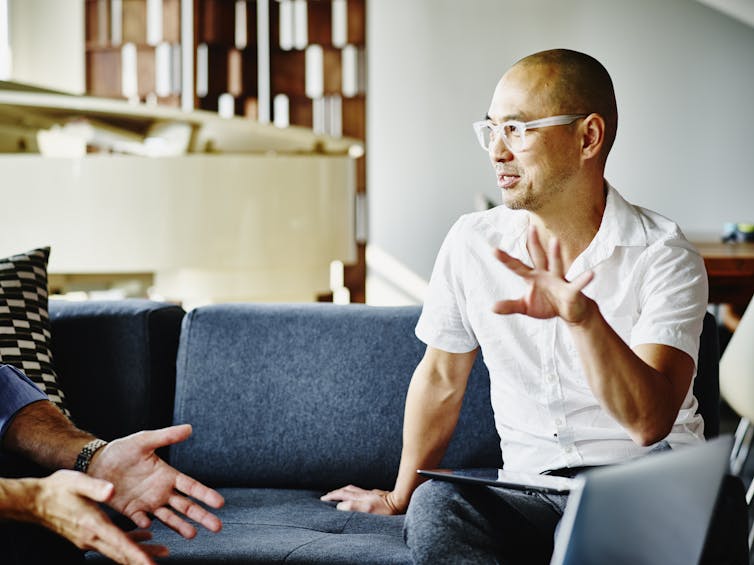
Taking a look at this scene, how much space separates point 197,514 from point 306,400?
68cm

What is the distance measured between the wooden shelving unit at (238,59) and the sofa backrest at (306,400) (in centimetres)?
442

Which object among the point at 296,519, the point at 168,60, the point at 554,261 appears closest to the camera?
the point at 554,261

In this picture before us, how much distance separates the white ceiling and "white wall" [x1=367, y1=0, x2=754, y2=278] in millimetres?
70

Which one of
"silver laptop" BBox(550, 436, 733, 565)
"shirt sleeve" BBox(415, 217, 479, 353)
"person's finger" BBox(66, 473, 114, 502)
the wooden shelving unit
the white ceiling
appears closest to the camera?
"silver laptop" BBox(550, 436, 733, 565)

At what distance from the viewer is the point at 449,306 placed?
1683mm

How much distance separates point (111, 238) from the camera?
152 inches

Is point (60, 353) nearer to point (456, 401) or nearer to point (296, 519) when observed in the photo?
point (296, 519)

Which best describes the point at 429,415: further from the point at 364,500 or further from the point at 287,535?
the point at 287,535

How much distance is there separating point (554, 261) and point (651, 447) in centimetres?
48

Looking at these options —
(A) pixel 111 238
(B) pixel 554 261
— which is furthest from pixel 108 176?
(B) pixel 554 261

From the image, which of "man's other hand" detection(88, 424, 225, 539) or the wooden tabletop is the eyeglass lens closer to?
"man's other hand" detection(88, 424, 225, 539)

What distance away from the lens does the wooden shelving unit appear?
6.24 metres

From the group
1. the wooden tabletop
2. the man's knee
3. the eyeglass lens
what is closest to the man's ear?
the eyeglass lens

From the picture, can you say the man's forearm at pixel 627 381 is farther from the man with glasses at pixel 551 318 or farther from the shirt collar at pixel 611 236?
the shirt collar at pixel 611 236
